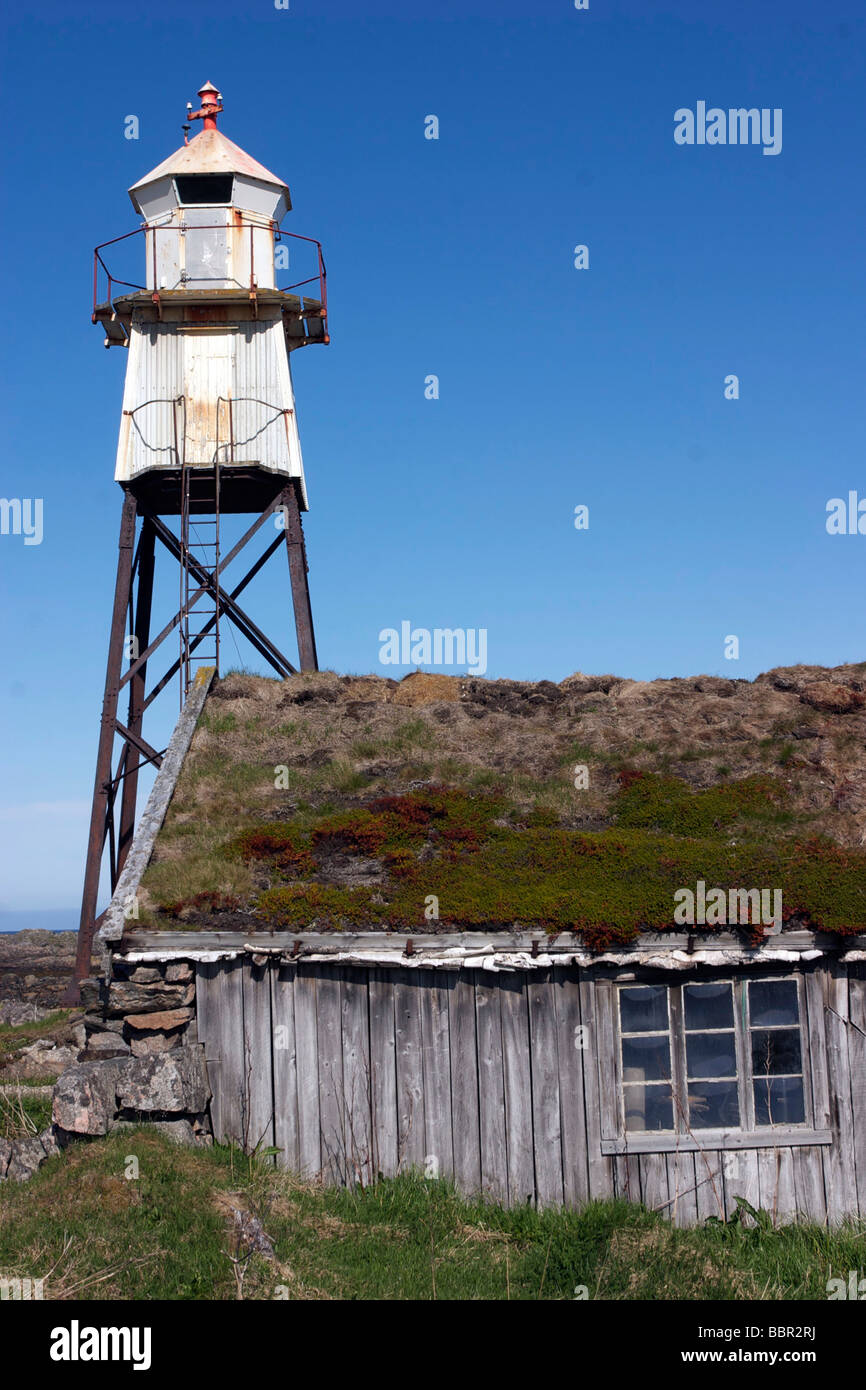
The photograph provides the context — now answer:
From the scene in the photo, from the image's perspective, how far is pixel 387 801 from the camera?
45.9 feet

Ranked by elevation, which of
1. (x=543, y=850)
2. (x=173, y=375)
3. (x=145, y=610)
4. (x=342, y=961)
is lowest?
(x=342, y=961)

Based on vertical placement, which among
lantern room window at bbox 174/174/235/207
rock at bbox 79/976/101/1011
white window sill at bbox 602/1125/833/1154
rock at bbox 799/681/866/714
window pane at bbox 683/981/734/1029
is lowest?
white window sill at bbox 602/1125/833/1154

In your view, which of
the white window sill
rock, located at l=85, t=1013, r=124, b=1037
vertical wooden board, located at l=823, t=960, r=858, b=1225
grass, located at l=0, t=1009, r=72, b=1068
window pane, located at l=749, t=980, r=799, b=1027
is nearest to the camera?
the white window sill

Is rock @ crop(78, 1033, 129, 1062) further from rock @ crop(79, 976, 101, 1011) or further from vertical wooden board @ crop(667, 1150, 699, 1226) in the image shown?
vertical wooden board @ crop(667, 1150, 699, 1226)

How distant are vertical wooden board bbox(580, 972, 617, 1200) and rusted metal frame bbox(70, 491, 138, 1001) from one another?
35.5ft

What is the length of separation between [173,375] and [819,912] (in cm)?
1471

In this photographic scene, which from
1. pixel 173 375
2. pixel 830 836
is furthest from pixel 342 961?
pixel 173 375

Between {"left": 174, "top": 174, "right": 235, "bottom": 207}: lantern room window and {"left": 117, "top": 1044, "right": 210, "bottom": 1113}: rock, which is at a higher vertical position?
{"left": 174, "top": 174, "right": 235, "bottom": 207}: lantern room window

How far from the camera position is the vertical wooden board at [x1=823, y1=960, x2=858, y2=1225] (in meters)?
11.2

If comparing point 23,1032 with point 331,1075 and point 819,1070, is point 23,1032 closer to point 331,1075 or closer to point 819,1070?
point 331,1075

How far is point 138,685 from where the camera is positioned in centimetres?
2083

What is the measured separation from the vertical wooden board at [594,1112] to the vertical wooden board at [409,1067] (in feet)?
5.12

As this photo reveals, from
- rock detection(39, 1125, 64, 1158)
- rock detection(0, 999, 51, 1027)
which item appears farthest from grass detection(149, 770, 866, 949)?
rock detection(0, 999, 51, 1027)
